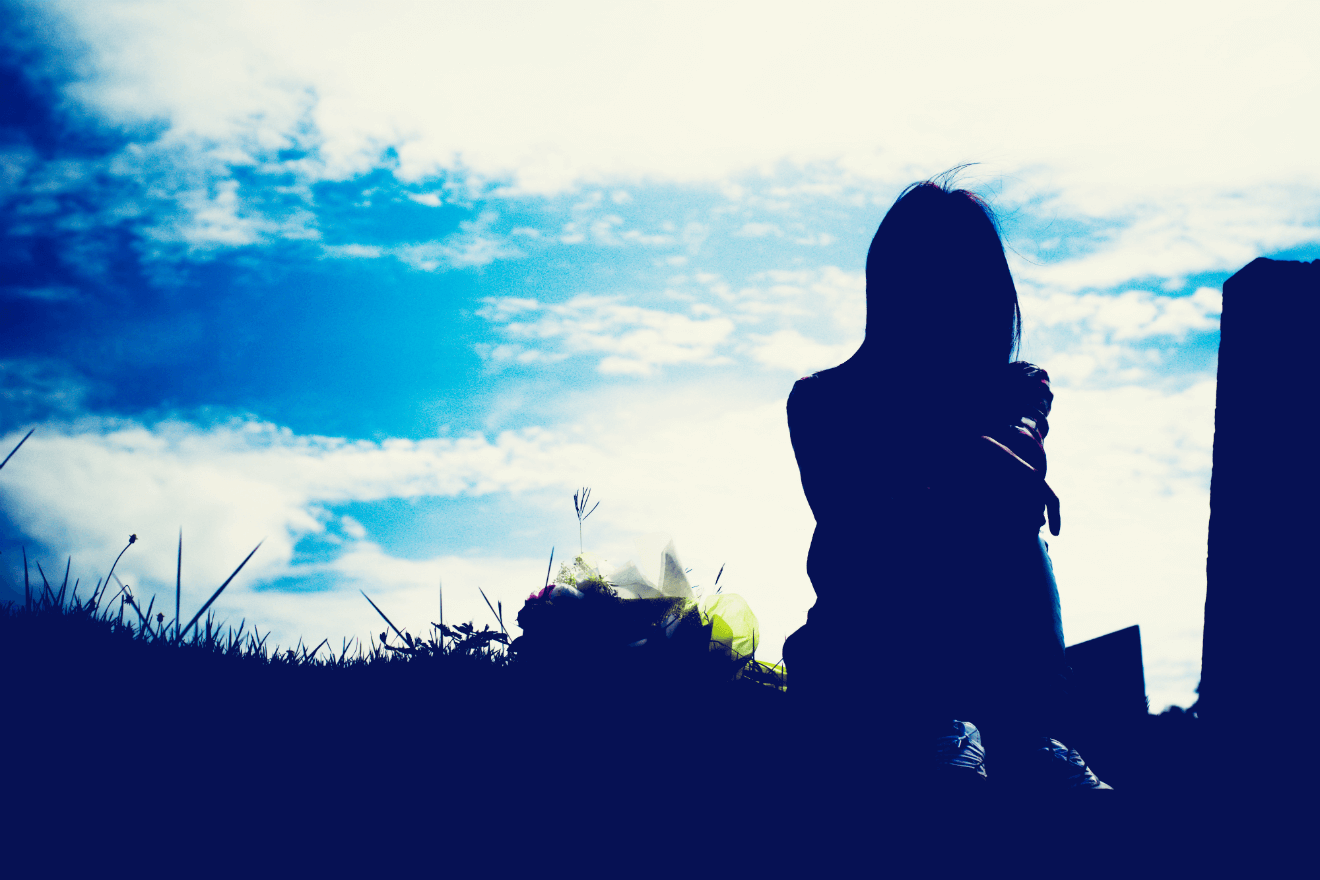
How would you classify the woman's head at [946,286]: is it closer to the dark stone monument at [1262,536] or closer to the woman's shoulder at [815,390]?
the woman's shoulder at [815,390]

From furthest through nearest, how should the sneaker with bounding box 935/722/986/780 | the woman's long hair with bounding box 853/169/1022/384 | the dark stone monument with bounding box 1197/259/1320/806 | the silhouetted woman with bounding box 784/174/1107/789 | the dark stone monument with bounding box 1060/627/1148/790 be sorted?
1. the dark stone monument with bounding box 1060/627/1148/790
2. the woman's long hair with bounding box 853/169/1022/384
3. the dark stone monument with bounding box 1197/259/1320/806
4. the silhouetted woman with bounding box 784/174/1107/789
5. the sneaker with bounding box 935/722/986/780

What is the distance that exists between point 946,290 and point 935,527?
73cm

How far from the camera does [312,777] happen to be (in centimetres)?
222

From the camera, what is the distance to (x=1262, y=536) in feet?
7.42

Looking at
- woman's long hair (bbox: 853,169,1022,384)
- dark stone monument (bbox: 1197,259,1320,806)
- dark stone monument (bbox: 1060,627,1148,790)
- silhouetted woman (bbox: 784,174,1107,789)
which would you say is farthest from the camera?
dark stone monument (bbox: 1060,627,1148,790)

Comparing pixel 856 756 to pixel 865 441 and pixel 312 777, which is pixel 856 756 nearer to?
pixel 865 441

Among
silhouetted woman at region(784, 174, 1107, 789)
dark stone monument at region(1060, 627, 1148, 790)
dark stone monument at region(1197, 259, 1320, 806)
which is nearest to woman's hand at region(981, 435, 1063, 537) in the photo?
silhouetted woman at region(784, 174, 1107, 789)

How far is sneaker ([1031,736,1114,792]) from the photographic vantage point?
1.79 m

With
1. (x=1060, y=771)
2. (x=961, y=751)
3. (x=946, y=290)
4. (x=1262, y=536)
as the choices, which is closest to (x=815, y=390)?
(x=946, y=290)

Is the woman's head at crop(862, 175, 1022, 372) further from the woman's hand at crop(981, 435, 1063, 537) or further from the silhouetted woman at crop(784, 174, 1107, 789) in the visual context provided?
the woman's hand at crop(981, 435, 1063, 537)

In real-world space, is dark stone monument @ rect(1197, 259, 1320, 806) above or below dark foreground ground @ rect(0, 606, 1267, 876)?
above

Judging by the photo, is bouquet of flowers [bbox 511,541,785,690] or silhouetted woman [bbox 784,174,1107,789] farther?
bouquet of flowers [bbox 511,541,785,690]

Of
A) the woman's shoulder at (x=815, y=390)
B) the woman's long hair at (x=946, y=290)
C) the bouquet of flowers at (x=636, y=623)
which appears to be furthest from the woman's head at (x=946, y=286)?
the bouquet of flowers at (x=636, y=623)

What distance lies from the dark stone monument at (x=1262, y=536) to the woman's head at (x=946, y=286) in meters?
0.80
